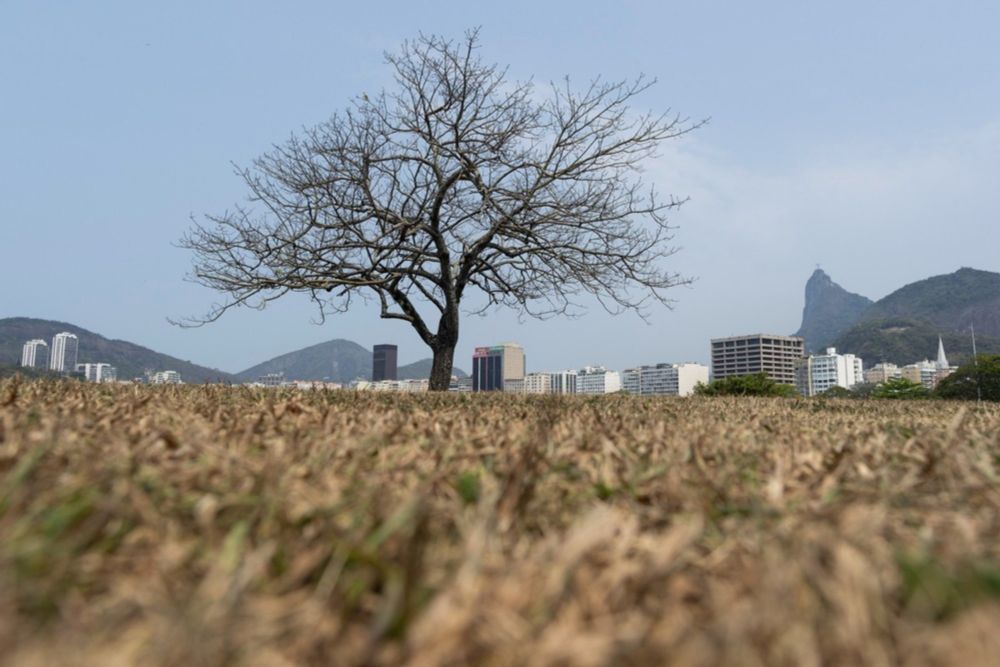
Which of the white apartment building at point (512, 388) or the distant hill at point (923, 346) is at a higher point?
the distant hill at point (923, 346)

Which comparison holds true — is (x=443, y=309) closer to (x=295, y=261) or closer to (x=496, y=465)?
(x=295, y=261)

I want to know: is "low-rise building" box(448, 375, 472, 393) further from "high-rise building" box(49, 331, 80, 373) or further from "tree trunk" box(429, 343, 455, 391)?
"high-rise building" box(49, 331, 80, 373)

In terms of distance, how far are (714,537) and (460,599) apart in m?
0.52

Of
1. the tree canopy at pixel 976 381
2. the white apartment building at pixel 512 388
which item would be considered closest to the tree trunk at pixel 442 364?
the white apartment building at pixel 512 388

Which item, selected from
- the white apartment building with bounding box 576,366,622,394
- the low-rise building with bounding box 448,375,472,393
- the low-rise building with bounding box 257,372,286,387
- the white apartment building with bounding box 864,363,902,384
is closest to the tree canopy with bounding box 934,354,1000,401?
the low-rise building with bounding box 448,375,472,393

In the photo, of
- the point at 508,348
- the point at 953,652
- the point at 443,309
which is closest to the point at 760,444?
the point at 953,652

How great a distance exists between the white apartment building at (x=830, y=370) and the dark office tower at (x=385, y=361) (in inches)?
5722

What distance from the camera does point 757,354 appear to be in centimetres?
10956

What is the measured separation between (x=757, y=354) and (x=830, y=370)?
8458 centimetres

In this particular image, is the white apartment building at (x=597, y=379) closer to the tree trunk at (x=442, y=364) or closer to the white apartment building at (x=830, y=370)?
the white apartment building at (x=830, y=370)

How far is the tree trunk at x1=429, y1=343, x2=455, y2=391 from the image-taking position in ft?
52.5

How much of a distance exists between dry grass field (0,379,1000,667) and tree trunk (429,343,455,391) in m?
14.5

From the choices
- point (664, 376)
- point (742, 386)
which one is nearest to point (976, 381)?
point (742, 386)

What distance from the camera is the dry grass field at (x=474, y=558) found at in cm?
55
